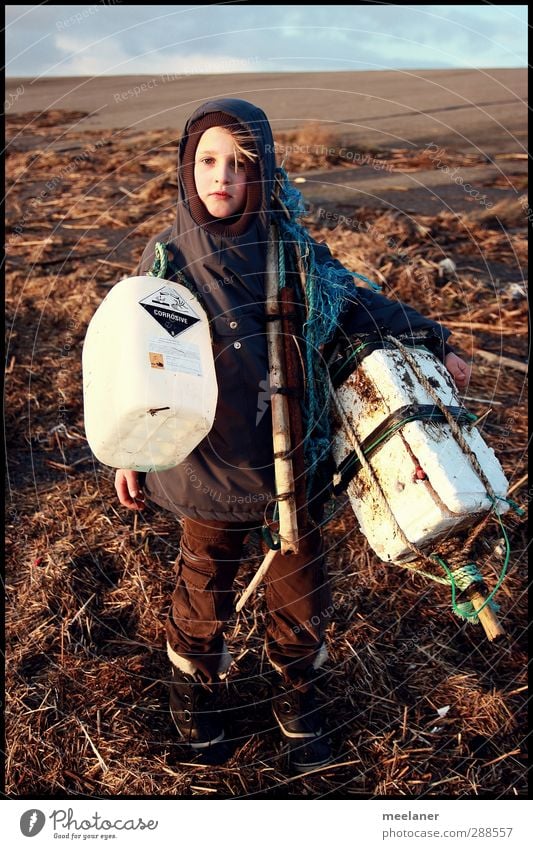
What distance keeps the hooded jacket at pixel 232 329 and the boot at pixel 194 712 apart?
69cm

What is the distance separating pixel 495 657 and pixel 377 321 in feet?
4.79

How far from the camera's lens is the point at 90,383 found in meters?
2.10

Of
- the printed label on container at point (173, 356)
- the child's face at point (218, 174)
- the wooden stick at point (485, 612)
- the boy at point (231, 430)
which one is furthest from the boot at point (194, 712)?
the child's face at point (218, 174)

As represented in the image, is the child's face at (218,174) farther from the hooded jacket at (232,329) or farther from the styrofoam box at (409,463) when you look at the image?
the styrofoam box at (409,463)

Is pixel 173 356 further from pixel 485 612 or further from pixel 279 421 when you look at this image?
pixel 485 612

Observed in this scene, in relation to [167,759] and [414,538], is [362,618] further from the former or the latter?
[414,538]

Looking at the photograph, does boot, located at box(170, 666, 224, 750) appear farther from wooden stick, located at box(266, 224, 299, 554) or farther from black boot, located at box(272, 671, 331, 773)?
wooden stick, located at box(266, 224, 299, 554)

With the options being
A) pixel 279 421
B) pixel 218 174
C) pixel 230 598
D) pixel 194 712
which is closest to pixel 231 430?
pixel 279 421

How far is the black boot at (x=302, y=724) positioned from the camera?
8.54 ft

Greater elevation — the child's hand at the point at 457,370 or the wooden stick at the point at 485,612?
the child's hand at the point at 457,370

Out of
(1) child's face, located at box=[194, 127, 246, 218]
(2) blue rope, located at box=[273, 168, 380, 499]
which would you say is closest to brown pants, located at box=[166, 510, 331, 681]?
(2) blue rope, located at box=[273, 168, 380, 499]

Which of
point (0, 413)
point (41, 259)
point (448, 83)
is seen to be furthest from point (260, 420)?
point (448, 83)

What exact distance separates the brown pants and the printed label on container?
0.59 metres

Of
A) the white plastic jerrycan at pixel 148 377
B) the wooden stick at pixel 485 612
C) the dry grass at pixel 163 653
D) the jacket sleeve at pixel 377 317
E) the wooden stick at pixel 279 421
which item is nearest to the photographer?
the white plastic jerrycan at pixel 148 377
